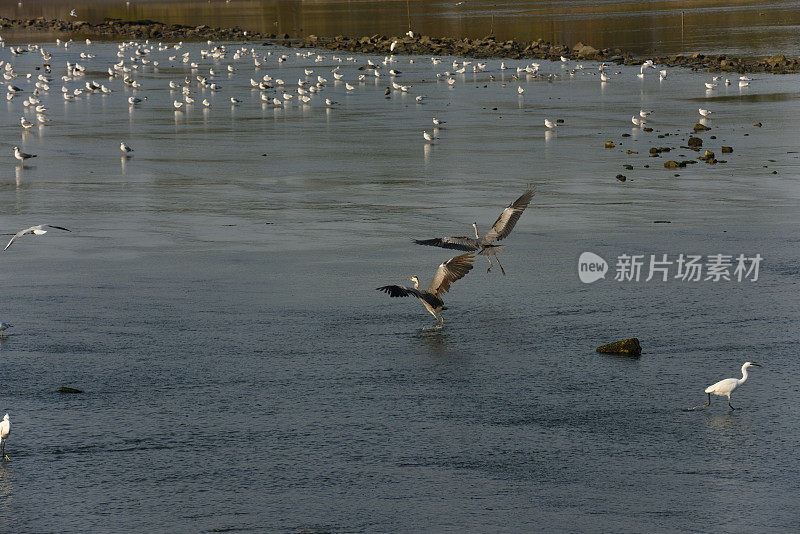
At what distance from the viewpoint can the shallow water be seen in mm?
7508

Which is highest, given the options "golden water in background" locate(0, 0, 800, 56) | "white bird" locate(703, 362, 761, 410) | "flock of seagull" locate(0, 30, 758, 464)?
"golden water in background" locate(0, 0, 800, 56)

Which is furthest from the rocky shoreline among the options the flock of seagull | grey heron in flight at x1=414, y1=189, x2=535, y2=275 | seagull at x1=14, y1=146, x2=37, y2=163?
grey heron in flight at x1=414, y1=189, x2=535, y2=275

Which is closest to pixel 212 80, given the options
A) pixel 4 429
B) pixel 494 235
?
pixel 494 235

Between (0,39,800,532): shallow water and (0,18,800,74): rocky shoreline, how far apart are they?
75.7ft

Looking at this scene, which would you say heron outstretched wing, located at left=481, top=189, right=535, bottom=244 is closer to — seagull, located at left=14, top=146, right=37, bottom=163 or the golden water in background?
seagull, located at left=14, top=146, right=37, bottom=163

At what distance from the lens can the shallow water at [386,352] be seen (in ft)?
24.6

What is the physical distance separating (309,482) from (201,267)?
20.7ft

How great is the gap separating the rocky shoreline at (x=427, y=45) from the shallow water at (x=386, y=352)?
2308 centimetres

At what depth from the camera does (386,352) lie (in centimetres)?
1045

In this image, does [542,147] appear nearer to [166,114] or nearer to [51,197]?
[51,197]

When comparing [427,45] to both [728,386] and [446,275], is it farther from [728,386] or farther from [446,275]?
[728,386]

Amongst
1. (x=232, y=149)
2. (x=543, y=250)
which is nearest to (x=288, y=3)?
(x=232, y=149)

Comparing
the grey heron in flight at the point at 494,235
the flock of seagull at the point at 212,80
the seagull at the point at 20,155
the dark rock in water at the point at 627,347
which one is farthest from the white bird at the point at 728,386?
the seagull at the point at 20,155

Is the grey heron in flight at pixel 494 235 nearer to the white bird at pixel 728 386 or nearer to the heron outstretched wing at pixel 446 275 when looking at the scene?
the heron outstretched wing at pixel 446 275
